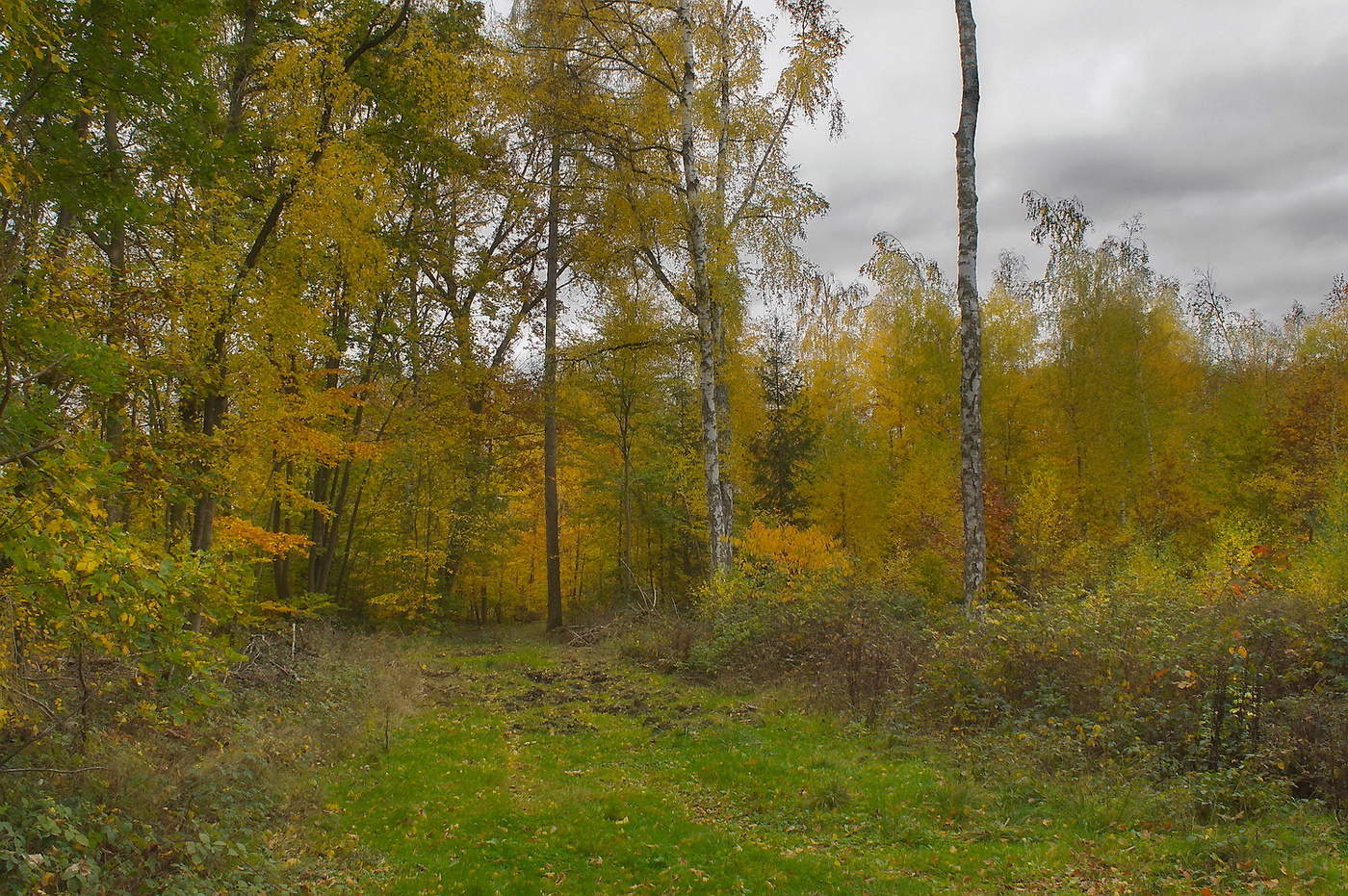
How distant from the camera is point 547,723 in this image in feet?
34.3

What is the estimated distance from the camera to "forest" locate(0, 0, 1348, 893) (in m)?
5.16

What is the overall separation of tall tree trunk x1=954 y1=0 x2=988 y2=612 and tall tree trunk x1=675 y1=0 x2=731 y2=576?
4.65 m

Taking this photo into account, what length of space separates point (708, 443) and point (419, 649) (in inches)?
318

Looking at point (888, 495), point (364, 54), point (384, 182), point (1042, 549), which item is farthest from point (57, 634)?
point (888, 495)

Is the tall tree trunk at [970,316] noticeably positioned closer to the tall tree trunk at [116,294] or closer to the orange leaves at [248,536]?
the tall tree trunk at [116,294]

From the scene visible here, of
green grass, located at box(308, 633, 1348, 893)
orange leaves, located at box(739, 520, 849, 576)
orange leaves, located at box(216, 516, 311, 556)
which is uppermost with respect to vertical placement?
orange leaves, located at box(216, 516, 311, 556)

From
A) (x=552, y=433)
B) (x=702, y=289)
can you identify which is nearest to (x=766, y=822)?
(x=702, y=289)

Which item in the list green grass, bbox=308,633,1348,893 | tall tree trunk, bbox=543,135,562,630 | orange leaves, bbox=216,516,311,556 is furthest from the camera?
tall tree trunk, bbox=543,135,562,630

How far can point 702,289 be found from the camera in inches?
564

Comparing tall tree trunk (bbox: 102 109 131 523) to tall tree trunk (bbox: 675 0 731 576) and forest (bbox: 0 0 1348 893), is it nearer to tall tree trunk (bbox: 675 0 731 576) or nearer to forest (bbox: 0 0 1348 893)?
forest (bbox: 0 0 1348 893)

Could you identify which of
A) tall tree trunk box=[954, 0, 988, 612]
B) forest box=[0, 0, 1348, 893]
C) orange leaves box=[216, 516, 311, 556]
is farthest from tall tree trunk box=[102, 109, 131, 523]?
tall tree trunk box=[954, 0, 988, 612]

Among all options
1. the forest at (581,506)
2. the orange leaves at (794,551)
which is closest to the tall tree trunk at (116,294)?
the forest at (581,506)

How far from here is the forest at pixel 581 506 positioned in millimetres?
5156

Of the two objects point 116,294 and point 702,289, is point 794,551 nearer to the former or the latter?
point 702,289
